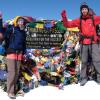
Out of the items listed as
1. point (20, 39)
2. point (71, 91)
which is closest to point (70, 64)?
point (71, 91)

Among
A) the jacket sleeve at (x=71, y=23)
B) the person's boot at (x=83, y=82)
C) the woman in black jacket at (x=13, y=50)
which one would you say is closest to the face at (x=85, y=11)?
the jacket sleeve at (x=71, y=23)

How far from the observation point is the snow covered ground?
11109 mm

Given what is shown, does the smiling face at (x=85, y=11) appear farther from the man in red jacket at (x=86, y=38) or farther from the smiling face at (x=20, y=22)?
the smiling face at (x=20, y=22)

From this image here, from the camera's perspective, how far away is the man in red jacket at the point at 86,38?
1159 centimetres

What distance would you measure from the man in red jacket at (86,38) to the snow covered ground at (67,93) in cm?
25

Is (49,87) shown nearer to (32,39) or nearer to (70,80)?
(70,80)

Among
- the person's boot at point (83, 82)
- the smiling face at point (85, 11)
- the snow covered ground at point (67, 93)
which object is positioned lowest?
the snow covered ground at point (67, 93)

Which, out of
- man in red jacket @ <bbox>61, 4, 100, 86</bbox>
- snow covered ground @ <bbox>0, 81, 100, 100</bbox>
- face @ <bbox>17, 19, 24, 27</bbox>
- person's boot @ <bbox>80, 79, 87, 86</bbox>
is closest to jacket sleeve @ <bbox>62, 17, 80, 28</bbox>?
man in red jacket @ <bbox>61, 4, 100, 86</bbox>

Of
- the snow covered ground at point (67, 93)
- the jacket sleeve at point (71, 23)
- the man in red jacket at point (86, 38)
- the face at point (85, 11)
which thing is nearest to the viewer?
the snow covered ground at point (67, 93)

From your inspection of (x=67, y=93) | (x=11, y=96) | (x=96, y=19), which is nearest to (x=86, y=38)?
(x=96, y=19)

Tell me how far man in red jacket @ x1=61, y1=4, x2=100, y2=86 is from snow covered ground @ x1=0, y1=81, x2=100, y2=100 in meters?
0.25

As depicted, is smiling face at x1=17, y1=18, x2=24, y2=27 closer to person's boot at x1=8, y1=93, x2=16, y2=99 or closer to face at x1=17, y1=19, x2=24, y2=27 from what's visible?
face at x1=17, y1=19, x2=24, y2=27

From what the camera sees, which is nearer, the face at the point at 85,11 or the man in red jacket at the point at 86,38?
the face at the point at 85,11

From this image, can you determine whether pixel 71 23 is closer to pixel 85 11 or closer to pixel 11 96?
pixel 85 11
